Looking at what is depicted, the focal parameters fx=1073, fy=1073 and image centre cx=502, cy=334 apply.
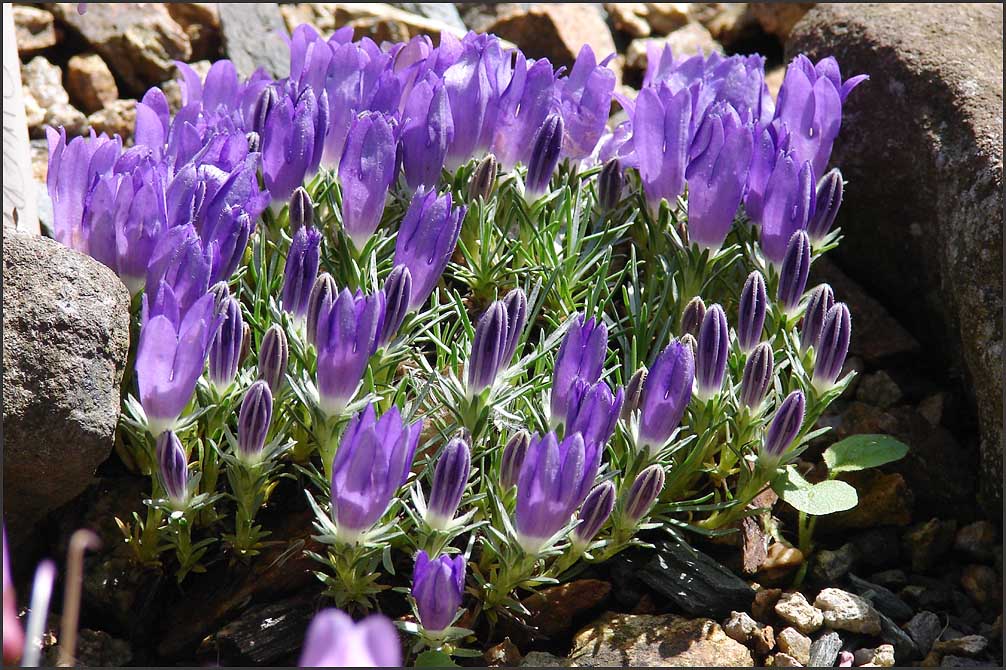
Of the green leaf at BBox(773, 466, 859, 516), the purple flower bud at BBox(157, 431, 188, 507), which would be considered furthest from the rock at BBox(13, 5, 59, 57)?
the green leaf at BBox(773, 466, 859, 516)

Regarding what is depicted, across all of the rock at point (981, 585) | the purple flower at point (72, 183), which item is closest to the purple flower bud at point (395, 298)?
the purple flower at point (72, 183)

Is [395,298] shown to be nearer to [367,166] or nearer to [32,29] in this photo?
[367,166]

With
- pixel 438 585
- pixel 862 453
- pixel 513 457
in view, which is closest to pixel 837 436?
pixel 862 453

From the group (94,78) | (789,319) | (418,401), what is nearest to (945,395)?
(789,319)

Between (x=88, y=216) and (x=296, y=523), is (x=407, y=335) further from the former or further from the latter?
(x=88, y=216)

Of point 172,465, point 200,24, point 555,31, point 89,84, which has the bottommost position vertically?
point 172,465

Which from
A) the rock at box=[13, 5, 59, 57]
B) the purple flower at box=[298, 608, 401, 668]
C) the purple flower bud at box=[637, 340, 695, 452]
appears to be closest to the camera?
the purple flower at box=[298, 608, 401, 668]

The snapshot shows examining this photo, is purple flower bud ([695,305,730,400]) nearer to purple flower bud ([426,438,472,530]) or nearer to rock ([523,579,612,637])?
rock ([523,579,612,637])
